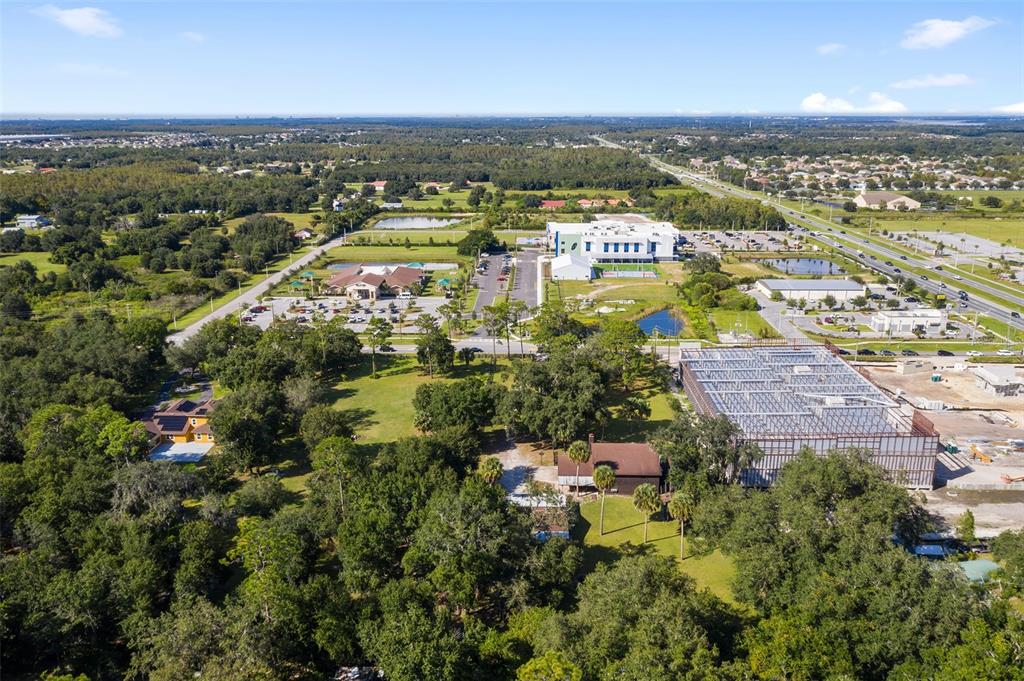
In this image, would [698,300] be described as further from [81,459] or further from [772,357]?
[81,459]

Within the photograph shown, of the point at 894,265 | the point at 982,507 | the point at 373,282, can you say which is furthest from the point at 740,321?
the point at 373,282

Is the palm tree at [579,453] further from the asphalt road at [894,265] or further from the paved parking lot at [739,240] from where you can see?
the paved parking lot at [739,240]

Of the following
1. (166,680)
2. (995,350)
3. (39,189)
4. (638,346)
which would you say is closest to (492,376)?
(638,346)

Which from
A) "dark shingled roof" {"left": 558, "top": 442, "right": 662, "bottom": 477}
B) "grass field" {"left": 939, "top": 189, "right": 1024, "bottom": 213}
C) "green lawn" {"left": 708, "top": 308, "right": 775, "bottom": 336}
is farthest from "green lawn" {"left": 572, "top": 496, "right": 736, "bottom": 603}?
"grass field" {"left": 939, "top": 189, "right": 1024, "bottom": 213}

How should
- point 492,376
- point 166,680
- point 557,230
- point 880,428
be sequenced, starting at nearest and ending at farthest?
point 166,680 → point 880,428 → point 492,376 → point 557,230

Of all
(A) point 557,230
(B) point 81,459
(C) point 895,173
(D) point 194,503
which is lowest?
(D) point 194,503

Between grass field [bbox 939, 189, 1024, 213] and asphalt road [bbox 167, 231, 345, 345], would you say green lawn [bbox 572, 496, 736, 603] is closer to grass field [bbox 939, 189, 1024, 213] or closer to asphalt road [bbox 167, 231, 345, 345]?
asphalt road [bbox 167, 231, 345, 345]

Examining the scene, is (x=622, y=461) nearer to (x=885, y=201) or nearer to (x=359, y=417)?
(x=359, y=417)
